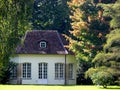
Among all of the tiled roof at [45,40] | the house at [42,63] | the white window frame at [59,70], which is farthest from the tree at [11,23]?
the white window frame at [59,70]

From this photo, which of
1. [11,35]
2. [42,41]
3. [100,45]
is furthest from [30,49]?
[11,35]

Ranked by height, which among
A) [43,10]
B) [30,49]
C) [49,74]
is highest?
[43,10]

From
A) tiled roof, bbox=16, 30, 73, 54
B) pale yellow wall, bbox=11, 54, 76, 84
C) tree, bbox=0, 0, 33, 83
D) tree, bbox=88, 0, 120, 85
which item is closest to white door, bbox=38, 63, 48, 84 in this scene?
pale yellow wall, bbox=11, 54, 76, 84

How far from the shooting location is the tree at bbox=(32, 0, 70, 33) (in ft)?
183

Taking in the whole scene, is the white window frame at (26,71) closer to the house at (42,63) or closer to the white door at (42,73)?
the house at (42,63)

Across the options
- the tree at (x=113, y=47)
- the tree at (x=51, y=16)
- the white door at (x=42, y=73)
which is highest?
the tree at (x=51, y=16)

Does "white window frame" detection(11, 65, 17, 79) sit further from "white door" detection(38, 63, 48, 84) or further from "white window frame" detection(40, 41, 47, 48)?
"white window frame" detection(40, 41, 47, 48)

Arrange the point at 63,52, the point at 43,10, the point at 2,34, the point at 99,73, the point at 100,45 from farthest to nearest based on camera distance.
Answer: the point at 43,10 → the point at 63,52 → the point at 100,45 → the point at 99,73 → the point at 2,34

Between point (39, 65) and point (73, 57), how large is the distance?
4.08m

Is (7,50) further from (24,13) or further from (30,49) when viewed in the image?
(30,49)

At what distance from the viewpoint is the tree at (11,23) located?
22750 millimetres

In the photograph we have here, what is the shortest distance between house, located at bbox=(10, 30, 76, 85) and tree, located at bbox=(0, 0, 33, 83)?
72.8 ft

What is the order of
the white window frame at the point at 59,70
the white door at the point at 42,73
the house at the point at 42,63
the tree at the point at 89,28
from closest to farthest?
the tree at the point at 89,28 < the house at the point at 42,63 < the white door at the point at 42,73 < the white window frame at the point at 59,70

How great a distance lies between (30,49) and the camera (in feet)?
151
